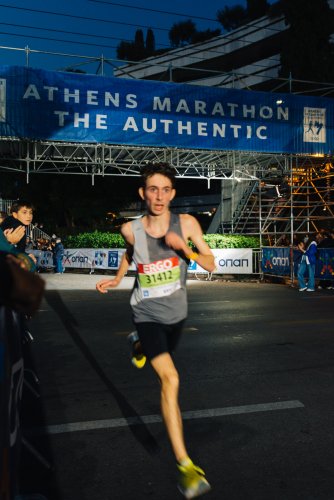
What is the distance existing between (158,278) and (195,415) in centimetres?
151

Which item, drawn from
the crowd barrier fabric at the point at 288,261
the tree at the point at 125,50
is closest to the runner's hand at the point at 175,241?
the crowd barrier fabric at the point at 288,261

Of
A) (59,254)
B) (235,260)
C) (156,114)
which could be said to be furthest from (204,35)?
(235,260)

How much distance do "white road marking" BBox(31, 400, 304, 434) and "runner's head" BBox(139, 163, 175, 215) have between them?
1806 millimetres

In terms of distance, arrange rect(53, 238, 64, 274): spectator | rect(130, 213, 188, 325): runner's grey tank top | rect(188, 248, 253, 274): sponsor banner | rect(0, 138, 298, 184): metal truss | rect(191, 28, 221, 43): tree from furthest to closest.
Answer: rect(191, 28, 221, 43): tree, rect(53, 238, 64, 274): spectator, rect(188, 248, 253, 274): sponsor banner, rect(0, 138, 298, 184): metal truss, rect(130, 213, 188, 325): runner's grey tank top

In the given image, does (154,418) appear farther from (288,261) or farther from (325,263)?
(288,261)

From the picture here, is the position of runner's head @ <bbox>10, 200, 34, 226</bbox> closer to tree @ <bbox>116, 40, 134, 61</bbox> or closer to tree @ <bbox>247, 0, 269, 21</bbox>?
tree @ <bbox>247, 0, 269, 21</bbox>

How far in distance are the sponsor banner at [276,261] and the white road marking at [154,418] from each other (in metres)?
14.3

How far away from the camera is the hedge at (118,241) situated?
22062 millimetres

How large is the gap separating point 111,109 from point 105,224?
22040mm

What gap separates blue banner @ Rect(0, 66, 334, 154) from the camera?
1853 centimetres

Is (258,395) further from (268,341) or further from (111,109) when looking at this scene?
(111,109)

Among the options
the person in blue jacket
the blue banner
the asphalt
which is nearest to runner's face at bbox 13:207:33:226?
the asphalt

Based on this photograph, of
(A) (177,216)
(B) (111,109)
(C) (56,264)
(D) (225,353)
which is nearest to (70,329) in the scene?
(D) (225,353)

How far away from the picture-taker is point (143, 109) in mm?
19844
